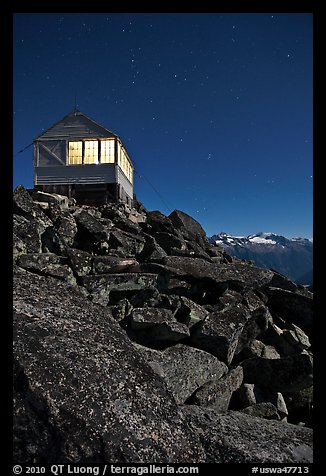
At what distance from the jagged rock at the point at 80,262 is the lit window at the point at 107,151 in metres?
18.6

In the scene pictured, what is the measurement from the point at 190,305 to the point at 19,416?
15.6ft

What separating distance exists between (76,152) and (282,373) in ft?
82.2

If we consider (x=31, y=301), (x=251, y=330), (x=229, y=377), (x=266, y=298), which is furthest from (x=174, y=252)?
(x=31, y=301)

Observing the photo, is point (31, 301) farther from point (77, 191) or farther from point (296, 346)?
point (77, 191)

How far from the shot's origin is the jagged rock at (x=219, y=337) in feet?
19.5

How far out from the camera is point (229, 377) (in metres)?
5.40

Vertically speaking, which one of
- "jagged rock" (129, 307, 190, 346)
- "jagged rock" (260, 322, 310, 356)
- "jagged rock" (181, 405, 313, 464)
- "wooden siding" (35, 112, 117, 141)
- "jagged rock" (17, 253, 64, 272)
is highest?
"wooden siding" (35, 112, 117, 141)

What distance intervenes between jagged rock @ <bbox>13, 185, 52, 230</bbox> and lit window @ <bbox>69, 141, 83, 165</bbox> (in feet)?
49.7

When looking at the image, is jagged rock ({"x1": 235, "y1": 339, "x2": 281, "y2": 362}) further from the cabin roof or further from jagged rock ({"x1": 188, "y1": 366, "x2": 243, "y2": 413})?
the cabin roof

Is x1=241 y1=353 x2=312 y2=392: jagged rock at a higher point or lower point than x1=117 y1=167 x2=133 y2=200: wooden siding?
lower

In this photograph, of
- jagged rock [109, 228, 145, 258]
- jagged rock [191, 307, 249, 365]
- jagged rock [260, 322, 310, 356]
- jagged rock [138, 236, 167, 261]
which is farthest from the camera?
jagged rock [109, 228, 145, 258]

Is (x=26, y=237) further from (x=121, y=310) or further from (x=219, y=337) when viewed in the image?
(x=219, y=337)

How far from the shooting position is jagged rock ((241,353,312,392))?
5.99 metres

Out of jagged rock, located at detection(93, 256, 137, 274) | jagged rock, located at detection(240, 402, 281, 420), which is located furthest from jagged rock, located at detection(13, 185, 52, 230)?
jagged rock, located at detection(240, 402, 281, 420)
